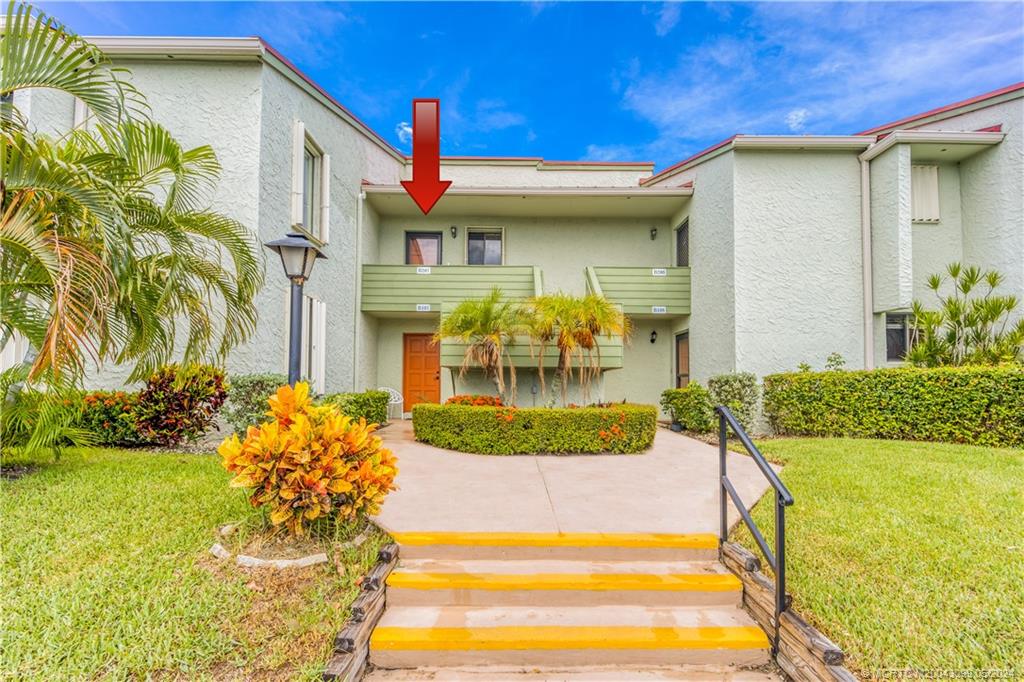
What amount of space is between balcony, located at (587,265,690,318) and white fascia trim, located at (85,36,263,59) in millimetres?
7962

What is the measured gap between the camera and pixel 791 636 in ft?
8.83

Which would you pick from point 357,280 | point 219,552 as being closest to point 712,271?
point 357,280

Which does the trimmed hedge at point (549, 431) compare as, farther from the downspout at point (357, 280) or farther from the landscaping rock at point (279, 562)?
the downspout at point (357, 280)

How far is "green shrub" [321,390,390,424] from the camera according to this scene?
773 cm

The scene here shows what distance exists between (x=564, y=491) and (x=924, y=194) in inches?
430

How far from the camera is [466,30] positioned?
7992 mm

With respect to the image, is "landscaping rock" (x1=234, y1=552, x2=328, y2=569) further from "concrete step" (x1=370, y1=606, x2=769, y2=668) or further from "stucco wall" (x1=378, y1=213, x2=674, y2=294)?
"stucco wall" (x1=378, y1=213, x2=674, y2=294)

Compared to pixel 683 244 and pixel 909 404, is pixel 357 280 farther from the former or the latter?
pixel 909 404

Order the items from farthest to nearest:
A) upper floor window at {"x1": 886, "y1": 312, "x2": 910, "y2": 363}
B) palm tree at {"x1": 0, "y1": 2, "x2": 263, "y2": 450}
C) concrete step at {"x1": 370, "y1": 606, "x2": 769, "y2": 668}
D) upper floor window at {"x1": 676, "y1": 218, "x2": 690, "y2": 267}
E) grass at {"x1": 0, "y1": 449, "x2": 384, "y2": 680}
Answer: upper floor window at {"x1": 676, "y1": 218, "x2": 690, "y2": 267}, upper floor window at {"x1": 886, "y1": 312, "x2": 910, "y2": 363}, palm tree at {"x1": 0, "y1": 2, "x2": 263, "y2": 450}, concrete step at {"x1": 370, "y1": 606, "x2": 769, "y2": 668}, grass at {"x1": 0, "y1": 449, "x2": 384, "y2": 680}

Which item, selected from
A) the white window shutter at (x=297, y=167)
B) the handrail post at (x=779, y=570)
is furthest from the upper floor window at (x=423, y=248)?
the handrail post at (x=779, y=570)

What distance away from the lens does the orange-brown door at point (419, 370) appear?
12.0m

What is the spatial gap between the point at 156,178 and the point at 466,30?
5.78 m

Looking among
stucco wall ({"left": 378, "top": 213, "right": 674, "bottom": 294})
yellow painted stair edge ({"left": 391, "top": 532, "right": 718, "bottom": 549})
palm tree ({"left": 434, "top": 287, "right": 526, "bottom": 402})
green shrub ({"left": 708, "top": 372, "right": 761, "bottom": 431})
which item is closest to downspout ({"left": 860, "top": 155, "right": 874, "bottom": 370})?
green shrub ({"left": 708, "top": 372, "right": 761, "bottom": 431})

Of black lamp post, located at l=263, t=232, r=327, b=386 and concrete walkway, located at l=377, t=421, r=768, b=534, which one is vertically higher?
black lamp post, located at l=263, t=232, r=327, b=386
